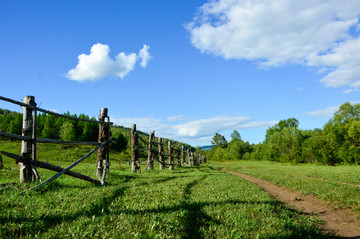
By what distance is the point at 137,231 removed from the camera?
3672 millimetres

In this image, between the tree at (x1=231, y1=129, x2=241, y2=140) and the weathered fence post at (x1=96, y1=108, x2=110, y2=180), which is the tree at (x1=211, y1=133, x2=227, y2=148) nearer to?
the tree at (x1=231, y1=129, x2=241, y2=140)

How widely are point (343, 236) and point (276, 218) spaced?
1563 millimetres

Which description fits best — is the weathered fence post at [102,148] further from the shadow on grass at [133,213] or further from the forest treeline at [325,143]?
the forest treeline at [325,143]

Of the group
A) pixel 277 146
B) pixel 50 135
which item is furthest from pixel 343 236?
pixel 50 135

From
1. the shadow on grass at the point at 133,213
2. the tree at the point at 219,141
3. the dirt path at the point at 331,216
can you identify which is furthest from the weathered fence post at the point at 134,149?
the tree at the point at 219,141

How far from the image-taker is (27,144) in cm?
682

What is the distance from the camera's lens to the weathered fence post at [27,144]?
6762 mm

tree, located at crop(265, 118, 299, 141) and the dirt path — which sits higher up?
tree, located at crop(265, 118, 299, 141)

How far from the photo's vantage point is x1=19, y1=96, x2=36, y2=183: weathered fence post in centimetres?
676

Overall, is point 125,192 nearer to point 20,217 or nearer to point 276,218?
point 20,217

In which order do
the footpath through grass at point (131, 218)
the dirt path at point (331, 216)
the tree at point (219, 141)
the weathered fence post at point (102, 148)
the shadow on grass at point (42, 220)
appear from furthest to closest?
the tree at point (219, 141)
the weathered fence post at point (102, 148)
the dirt path at point (331, 216)
the footpath through grass at point (131, 218)
the shadow on grass at point (42, 220)

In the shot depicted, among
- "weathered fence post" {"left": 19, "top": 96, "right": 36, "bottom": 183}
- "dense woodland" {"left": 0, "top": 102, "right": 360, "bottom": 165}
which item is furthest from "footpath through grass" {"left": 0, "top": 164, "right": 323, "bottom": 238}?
"dense woodland" {"left": 0, "top": 102, "right": 360, "bottom": 165}

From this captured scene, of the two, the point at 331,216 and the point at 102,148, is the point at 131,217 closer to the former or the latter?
the point at 331,216

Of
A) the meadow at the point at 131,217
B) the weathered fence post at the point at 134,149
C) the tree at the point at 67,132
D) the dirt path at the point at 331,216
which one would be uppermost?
the tree at the point at 67,132
